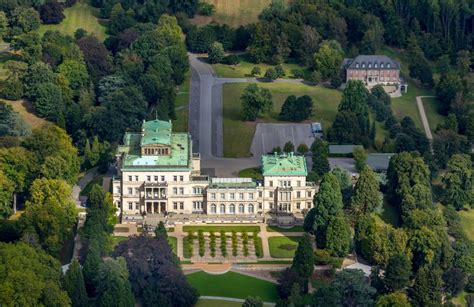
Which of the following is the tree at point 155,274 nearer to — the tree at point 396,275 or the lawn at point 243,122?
the tree at point 396,275

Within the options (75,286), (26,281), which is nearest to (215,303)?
(75,286)

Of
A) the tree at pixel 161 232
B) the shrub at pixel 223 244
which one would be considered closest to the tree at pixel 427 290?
the shrub at pixel 223 244

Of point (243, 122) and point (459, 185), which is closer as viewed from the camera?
point (459, 185)

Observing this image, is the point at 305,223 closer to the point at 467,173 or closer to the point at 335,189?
the point at 335,189

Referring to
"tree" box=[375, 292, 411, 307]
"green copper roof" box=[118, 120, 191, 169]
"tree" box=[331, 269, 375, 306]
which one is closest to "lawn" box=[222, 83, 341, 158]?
"green copper roof" box=[118, 120, 191, 169]

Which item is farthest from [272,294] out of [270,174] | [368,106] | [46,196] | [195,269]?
[368,106]

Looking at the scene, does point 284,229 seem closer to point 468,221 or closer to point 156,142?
point 156,142

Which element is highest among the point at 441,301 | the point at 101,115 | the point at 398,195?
the point at 101,115
